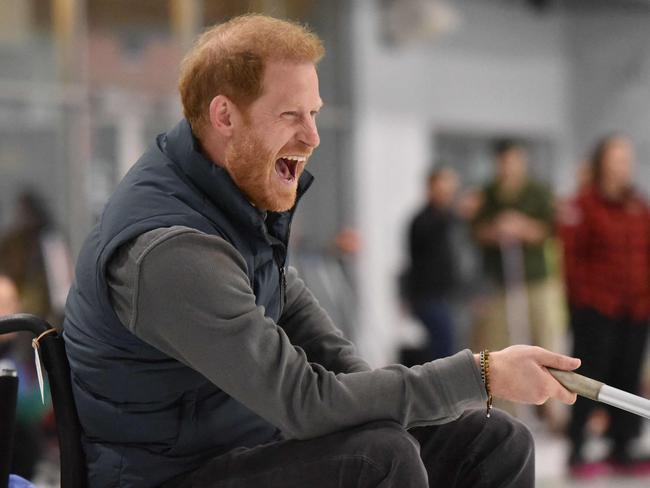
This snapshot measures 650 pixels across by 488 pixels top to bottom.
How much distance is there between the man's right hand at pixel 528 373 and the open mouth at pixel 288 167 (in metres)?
0.48

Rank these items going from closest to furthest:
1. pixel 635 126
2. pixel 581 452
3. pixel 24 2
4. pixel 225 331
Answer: pixel 225 331 → pixel 581 452 → pixel 24 2 → pixel 635 126

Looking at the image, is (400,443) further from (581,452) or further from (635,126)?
(635,126)

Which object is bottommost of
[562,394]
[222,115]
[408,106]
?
[408,106]

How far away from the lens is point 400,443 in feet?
5.55

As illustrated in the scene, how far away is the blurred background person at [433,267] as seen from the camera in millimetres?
6992

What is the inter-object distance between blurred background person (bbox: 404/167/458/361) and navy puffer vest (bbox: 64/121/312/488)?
519 centimetres

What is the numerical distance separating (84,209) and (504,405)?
3809 millimetres

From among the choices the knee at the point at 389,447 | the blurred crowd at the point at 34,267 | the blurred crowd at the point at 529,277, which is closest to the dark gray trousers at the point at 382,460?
the knee at the point at 389,447

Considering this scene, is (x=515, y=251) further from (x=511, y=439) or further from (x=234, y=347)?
(x=234, y=347)

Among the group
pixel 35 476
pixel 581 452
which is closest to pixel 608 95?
pixel 581 452

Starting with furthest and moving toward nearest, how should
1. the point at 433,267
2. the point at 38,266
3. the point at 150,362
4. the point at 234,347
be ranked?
the point at 38,266 < the point at 433,267 < the point at 150,362 < the point at 234,347

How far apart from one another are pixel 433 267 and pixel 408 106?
351 centimetres

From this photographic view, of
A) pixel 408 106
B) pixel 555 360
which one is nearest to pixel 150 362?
pixel 555 360

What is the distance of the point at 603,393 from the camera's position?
1734mm
